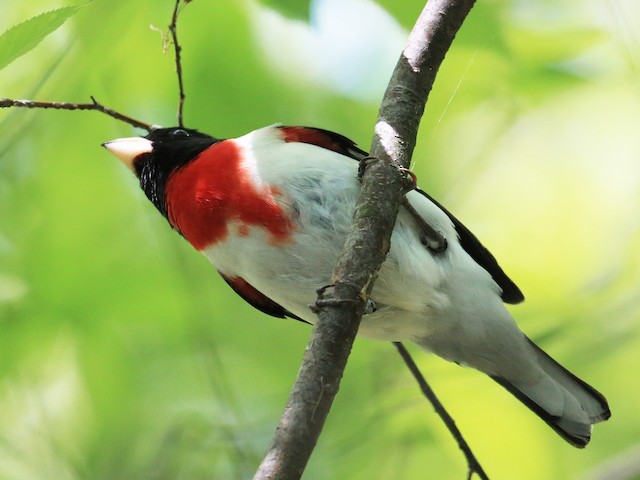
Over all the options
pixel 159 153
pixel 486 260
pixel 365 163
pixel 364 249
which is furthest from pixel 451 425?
pixel 159 153

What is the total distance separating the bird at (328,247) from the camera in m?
2.52

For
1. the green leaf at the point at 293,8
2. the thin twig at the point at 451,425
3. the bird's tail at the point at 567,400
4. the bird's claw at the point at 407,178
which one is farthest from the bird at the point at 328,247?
the green leaf at the point at 293,8

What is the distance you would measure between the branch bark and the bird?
32 centimetres

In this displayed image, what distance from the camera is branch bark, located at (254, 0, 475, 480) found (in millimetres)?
1502

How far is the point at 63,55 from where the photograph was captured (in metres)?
3.40

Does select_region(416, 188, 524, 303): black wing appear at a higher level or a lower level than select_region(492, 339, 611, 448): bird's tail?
higher

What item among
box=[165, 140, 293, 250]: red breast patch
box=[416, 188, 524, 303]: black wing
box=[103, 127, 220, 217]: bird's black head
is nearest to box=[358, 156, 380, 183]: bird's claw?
box=[165, 140, 293, 250]: red breast patch

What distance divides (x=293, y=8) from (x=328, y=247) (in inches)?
52.1

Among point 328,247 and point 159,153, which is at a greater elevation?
point 328,247

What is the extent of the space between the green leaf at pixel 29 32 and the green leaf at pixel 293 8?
1.76 metres

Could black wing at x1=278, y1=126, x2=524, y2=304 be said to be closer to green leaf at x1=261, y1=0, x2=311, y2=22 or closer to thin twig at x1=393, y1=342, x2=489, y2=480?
thin twig at x1=393, y1=342, x2=489, y2=480

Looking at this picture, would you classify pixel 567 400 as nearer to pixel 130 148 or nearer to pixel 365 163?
pixel 365 163

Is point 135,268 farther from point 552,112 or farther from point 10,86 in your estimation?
point 552,112

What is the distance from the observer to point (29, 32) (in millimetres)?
1644
